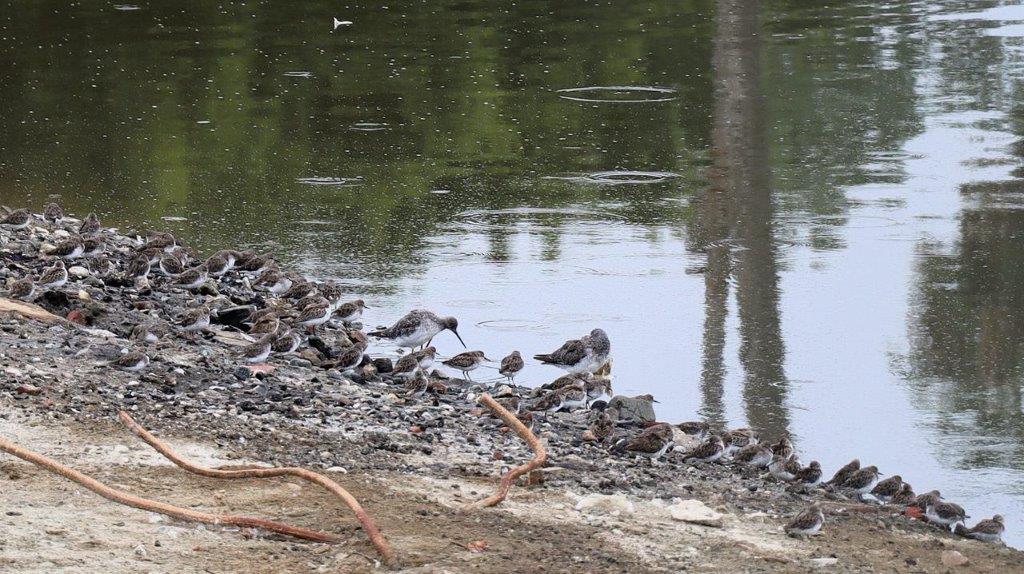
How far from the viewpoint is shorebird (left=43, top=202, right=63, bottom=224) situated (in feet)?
40.0

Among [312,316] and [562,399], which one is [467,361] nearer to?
[562,399]

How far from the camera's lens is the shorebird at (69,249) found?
1050 cm

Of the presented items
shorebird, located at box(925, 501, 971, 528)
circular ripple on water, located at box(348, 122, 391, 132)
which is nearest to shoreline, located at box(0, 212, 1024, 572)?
shorebird, located at box(925, 501, 971, 528)

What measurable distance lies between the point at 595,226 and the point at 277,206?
10.1 ft

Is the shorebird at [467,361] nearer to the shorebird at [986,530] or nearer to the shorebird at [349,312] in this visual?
the shorebird at [349,312]

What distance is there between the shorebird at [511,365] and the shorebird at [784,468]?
2.03m

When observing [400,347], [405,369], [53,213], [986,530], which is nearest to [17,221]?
[53,213]

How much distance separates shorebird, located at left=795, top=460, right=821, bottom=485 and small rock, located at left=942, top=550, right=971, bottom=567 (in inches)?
46.5

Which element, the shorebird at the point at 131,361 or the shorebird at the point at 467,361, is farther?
the shorebird at the point at 467,361

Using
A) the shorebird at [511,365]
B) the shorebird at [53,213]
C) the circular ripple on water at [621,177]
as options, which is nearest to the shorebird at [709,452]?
the shorebird at [511,365]

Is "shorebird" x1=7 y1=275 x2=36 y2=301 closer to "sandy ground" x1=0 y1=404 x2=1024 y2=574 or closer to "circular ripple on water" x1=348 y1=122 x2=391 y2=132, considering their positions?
"sandy ground" x1=0 y1=404 x2=1024 y2=574

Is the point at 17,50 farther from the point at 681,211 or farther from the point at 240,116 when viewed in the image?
the point at 681,211

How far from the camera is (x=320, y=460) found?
6516 millimetres

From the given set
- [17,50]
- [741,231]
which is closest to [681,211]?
[741,231]
